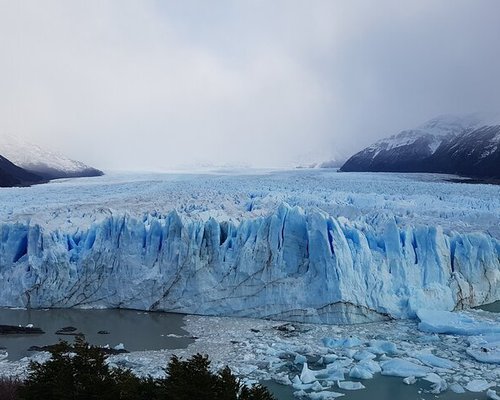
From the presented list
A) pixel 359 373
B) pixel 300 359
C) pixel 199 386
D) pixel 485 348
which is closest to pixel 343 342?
pixel 300 359

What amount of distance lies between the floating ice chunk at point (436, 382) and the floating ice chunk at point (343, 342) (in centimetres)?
146

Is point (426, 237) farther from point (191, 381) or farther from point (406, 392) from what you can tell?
point (191, 381)

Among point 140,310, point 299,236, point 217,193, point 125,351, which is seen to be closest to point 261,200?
point 217,193

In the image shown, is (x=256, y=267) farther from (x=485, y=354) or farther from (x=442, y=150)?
(x=442, y=150)

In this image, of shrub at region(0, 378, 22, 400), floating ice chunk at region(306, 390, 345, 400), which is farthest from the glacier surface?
shrub at region(0, 378, 22, 400)

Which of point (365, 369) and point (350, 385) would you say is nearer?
point (350, 385)

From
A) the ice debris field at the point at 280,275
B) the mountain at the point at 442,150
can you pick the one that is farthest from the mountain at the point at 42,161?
the ice debris field at the point at 280,275

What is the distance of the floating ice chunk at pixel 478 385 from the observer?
22.6 ft

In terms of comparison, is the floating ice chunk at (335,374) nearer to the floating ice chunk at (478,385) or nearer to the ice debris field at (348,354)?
the ice debris field at (348,354)

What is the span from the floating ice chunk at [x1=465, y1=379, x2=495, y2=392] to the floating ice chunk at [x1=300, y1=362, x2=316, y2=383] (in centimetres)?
199

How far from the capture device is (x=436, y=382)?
278 inches

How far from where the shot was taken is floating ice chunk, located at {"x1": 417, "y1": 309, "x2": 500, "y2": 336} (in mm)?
8961

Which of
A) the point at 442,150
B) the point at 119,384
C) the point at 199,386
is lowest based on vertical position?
the point at 119,384

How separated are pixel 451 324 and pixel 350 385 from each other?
297 centimetres
